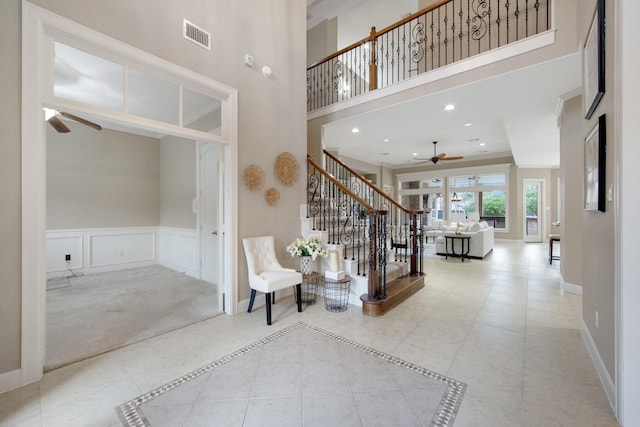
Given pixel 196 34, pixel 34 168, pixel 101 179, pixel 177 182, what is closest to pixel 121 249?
pixel 101 179

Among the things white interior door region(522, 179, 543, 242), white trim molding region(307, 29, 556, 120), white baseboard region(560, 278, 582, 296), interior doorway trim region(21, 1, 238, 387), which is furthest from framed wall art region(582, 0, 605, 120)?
white interior door region(522, 179, 543, 242)

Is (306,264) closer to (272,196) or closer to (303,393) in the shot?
(272,196)

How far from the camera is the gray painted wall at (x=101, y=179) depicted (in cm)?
498

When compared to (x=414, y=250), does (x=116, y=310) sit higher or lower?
lower

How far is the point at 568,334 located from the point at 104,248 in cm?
748

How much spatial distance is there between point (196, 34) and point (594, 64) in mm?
3703

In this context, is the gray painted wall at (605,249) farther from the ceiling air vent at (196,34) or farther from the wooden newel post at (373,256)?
the ceiling air vent at (196,34)

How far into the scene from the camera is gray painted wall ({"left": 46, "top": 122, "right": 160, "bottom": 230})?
4980 mm

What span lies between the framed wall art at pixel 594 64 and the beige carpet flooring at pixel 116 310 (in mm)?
4215

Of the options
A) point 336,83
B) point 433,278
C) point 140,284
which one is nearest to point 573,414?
point 433,278

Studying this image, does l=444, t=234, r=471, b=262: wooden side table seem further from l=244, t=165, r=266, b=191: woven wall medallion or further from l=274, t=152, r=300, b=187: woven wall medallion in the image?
l=244, t=165, r=266, b=191: woven wall medallion

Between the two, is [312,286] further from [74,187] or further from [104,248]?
[74,187]

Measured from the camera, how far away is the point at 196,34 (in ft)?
9.57

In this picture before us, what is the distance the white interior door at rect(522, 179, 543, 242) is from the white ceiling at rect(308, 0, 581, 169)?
1249mm
